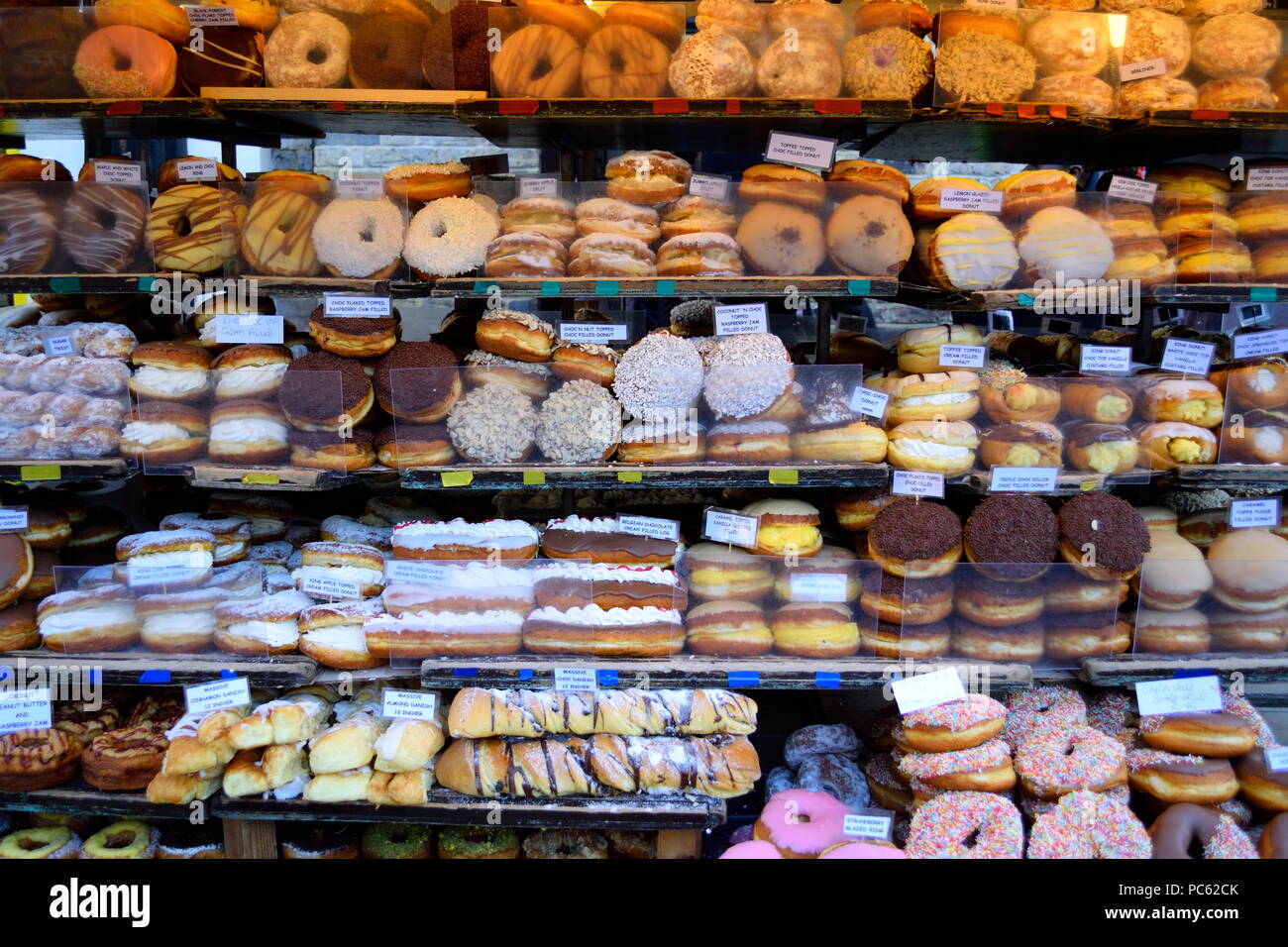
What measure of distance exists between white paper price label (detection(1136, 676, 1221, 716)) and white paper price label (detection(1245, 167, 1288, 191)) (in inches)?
76.8

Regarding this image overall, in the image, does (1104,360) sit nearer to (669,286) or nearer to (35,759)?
(669,286)

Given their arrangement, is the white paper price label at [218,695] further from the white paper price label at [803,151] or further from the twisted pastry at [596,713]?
the white paper price label at [803,151]

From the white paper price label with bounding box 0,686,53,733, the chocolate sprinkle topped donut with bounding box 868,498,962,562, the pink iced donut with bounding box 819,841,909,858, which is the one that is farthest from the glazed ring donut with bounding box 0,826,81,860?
the chocolate sprinkle topped donut with bounding box 868,498,962,562

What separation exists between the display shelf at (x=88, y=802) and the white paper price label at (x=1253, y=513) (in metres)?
4.01

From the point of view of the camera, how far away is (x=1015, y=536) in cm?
296

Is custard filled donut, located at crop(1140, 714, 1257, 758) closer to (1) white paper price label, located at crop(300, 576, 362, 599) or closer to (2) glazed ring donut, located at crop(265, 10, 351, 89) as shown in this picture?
(1) white paper price label, located at crop(300, 576, 362, 599)

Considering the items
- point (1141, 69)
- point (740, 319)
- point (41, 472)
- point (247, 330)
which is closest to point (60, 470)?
point (41, 472)

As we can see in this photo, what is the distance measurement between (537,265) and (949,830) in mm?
2324

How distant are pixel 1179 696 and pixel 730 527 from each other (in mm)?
1679

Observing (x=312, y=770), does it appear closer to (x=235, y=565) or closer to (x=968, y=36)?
(x=235, y=565)

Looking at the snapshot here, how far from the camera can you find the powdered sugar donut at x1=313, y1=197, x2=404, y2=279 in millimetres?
2994

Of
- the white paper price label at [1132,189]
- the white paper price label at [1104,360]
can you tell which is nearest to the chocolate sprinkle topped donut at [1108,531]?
the white paper price label at [1104,360]
